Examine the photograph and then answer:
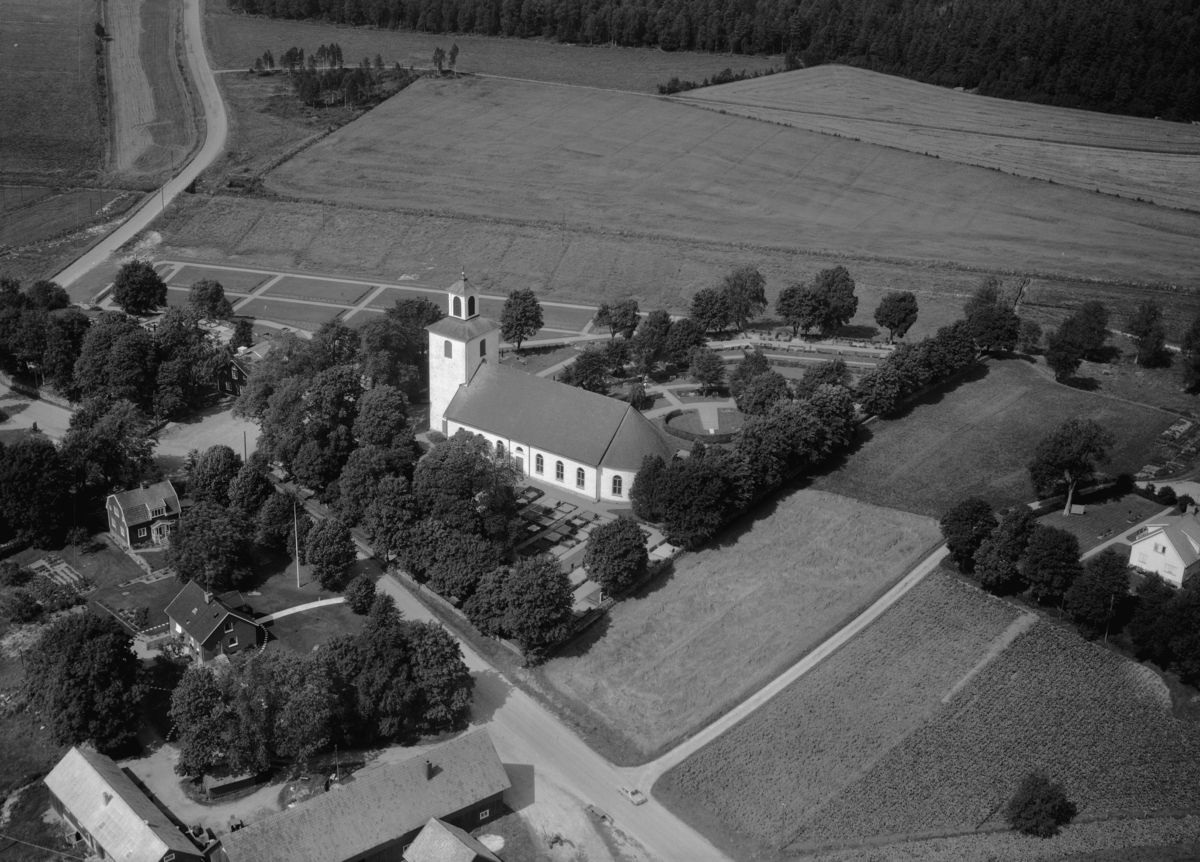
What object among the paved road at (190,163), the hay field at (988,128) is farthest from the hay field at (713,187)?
the paved road at (190,163)

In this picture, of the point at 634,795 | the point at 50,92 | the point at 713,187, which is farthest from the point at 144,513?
the point at 50,92

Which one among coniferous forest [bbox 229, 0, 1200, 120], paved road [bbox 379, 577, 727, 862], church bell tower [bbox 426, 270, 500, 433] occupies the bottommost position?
paved road [bbox 379, 577, 727, 862]

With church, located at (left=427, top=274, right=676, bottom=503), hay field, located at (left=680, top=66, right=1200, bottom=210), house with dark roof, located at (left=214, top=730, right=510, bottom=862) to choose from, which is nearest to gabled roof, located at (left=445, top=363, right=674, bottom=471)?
church, located at (left=427, top=274, right=676, bottom=503)

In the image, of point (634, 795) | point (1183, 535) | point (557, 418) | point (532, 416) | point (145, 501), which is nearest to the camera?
point (634, 795)

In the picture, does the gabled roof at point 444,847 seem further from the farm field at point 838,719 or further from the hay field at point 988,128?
the hay field at point 988,128

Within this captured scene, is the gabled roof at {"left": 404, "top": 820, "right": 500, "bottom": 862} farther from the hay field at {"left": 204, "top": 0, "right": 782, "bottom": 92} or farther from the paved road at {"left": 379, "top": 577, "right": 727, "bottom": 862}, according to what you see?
the hay field at {"left": 204, "top": 0, "right": 782, "bottom": 92}

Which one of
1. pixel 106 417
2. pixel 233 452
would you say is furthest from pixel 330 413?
pixel 106 417

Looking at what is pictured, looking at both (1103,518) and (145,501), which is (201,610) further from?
(1103,518)
